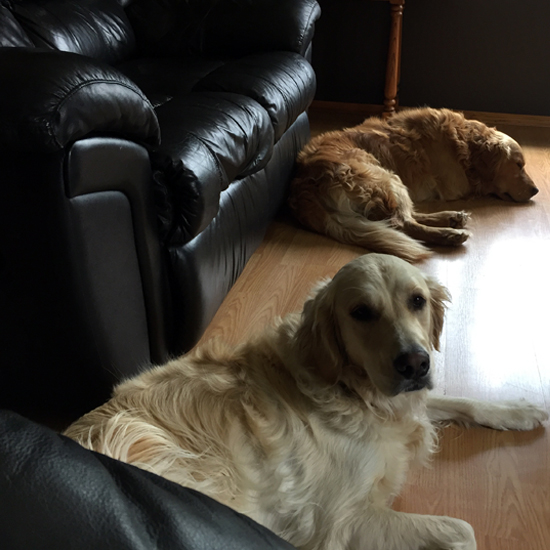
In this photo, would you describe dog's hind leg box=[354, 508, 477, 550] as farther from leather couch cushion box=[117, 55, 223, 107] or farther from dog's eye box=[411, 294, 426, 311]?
leather couch cushion box=[117, 55, 223, 107]

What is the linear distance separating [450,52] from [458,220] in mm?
1953

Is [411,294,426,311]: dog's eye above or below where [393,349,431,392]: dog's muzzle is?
above

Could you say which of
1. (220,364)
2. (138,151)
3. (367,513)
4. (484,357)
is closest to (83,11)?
(138,151)

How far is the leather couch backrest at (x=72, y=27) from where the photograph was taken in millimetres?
2347

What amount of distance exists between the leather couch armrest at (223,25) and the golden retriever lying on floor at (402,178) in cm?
54

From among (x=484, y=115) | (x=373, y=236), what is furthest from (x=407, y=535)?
(x=484, y=115)

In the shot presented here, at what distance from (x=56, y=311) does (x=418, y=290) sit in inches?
A: 33.1

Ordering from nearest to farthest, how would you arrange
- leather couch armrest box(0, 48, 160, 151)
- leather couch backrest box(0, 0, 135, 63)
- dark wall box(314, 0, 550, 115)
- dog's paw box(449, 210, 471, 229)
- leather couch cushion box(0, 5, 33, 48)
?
leather couch armrest box(0, 48, 160, 151)
leather couch cushion box(0, 5, 33, 48)
leather couch backrest box(0, 0, 135, 63)
dog's paw box(449, 210, 471, 229)
dark wall box(314, 0, 550, 115)

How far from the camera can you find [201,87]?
93.4 inches

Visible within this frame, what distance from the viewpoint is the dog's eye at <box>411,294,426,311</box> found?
133 centimetres

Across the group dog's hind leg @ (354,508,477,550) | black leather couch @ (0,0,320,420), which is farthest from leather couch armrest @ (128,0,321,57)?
dog's hind leg @ (354,508,477,550)

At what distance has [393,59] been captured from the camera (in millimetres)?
3973

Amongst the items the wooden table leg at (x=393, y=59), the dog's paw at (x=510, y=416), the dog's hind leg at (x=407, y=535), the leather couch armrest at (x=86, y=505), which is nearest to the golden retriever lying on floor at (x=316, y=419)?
the dog's hind leg at (x=407, y=535)

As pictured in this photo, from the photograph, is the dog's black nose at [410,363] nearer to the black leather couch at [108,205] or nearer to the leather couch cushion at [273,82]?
the black leather couch at [108,205]
